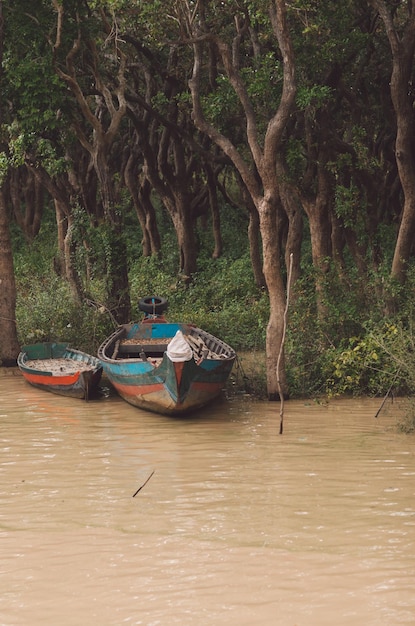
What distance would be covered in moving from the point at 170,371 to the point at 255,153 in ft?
11.9

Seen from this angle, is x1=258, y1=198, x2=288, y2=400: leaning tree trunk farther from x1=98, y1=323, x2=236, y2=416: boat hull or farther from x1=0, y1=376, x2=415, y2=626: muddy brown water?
x1=0, y1=376, x2=415, y2=626: muddy brown water

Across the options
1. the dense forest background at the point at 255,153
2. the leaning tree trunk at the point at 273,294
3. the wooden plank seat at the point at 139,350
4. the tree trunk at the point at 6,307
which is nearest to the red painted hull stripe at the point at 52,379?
the wooden plank seat at the point at 139,350

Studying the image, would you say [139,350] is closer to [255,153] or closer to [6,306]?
[255,153]

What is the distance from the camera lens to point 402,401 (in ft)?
49.3

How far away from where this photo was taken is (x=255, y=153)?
15086 mm

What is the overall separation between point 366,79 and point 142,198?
40.0 feet

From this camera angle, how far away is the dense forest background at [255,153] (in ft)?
51.0

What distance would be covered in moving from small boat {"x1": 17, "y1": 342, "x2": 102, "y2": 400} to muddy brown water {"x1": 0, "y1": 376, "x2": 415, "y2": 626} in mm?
2068

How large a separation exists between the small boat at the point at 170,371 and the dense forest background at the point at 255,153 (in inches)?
38.9

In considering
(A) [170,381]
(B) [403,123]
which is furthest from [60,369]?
(B) [403,123]

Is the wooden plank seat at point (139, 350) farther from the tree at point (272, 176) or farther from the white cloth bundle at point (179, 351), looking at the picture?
the white cloth bundle at point (179, 351)

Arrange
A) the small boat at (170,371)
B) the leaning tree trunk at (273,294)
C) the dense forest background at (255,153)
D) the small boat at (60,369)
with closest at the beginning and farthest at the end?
the small boat at (170,371), the leaning tree trunk at (273,294), the dense forest background at (255,153), the small boat at (60,369)

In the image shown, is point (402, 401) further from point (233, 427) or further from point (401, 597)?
point (401, 597)

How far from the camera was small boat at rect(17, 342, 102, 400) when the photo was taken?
1635cm
